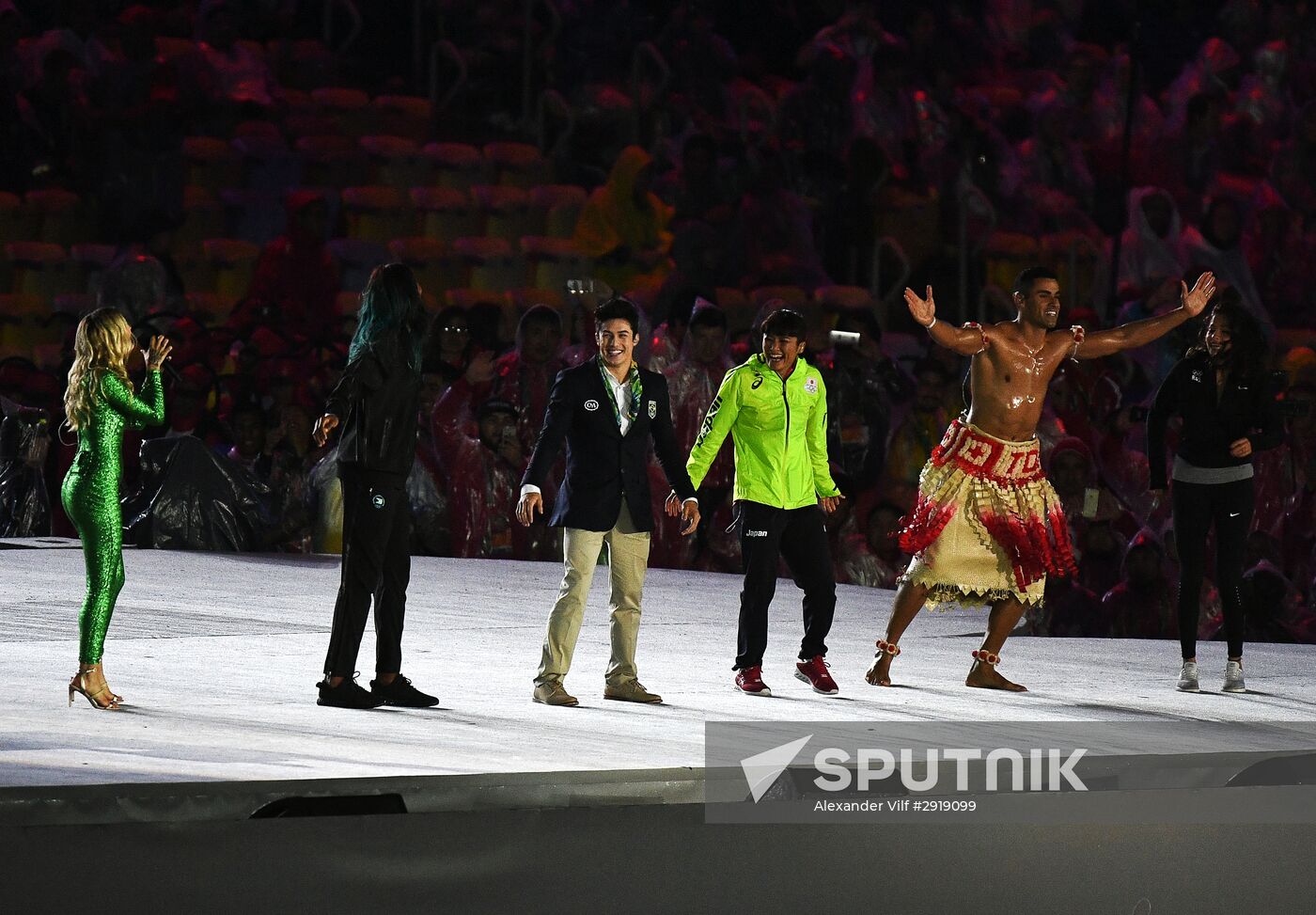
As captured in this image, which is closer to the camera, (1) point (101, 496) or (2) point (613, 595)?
(1) point (101, 496)

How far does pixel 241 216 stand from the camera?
48.8 ft

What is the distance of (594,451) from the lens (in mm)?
6801

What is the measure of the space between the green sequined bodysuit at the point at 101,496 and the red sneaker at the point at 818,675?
256cm

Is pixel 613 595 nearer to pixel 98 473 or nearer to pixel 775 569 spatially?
pixel 775 569

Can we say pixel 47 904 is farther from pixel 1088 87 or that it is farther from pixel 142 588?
pixel 1088 87

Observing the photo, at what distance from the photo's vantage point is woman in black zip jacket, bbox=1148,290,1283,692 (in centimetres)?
748

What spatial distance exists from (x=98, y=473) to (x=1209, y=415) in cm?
420

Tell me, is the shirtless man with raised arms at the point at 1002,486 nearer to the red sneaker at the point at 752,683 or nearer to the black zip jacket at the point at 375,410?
the red sneaker at the point at 752,683

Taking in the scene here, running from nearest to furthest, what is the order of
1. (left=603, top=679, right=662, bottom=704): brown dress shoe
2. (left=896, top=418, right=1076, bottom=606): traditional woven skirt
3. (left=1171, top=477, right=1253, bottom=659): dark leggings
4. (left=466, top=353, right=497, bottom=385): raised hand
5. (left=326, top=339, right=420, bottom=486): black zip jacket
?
(left=326, top=339, right=420, bottom=486): black zip jacket, (left=603, top=679, right=662, bottom=704): brown dress shoe, (left=896, top=418, right=1076, bottom=606): traditional woven skirt, (left=1171, top=477, right=1253, bottom=659): dark leggings, (left=466, top=353, right=497, bottom=385): raised hand

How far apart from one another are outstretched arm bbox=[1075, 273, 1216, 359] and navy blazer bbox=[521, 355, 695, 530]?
1.76 metres

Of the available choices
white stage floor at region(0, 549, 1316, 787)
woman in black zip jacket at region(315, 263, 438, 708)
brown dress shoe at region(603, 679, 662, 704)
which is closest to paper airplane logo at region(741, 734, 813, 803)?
white stage floor at region(0, 549, 1316, 787)

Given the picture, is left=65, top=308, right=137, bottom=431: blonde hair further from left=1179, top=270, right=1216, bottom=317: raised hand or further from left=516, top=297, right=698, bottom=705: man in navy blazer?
left=1179, top=270, right=1216, bottom=317: raised hand

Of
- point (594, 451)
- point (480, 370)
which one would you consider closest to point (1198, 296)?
point (594, 451)

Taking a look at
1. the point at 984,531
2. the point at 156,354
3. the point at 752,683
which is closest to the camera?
the point at 156,354
